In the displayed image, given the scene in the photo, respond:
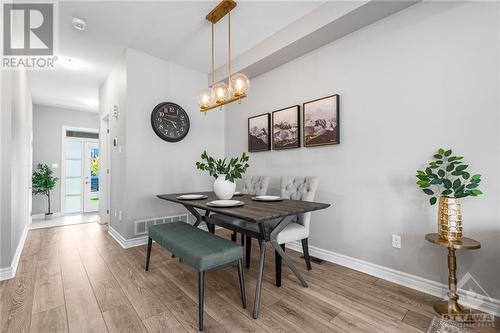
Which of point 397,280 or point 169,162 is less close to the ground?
point 169,162

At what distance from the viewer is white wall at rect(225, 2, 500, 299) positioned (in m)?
1.69

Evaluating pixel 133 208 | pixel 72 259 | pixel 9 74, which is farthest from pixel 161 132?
pixel 72 259

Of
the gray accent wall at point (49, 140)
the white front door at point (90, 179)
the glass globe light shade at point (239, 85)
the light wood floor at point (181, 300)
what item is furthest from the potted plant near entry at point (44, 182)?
the glass globe light shade at point (239, 85)

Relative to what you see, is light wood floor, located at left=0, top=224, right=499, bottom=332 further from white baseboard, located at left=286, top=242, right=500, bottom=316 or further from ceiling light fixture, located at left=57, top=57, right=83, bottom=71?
ceiling light fixture, located at left=57, top=57, right=83, bottom=71

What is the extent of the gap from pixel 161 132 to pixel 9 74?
5.29 ft

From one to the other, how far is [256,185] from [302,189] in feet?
2.30

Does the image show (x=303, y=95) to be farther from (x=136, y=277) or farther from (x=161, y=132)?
(x=136, y=277)

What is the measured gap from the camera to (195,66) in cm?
374

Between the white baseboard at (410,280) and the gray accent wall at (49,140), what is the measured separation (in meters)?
6.12

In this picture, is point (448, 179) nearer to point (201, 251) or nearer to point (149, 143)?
point (201, 251)

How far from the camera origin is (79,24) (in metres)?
2.57

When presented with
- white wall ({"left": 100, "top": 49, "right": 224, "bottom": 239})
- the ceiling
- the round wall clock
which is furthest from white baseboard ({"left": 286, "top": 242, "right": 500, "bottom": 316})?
the ceiling

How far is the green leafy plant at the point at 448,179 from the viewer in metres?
1.59

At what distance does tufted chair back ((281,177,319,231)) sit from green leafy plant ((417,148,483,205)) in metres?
0.91
